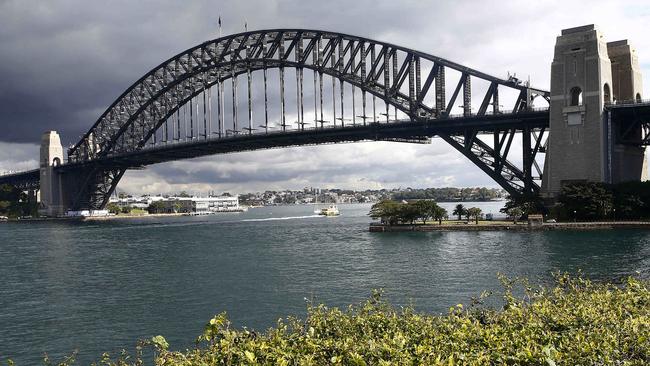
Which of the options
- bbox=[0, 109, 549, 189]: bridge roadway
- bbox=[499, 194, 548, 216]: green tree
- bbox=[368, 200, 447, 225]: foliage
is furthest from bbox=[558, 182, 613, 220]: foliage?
bbox=[368, 200, 447, 225]: foliage

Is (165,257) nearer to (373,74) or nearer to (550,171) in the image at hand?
(550,171)

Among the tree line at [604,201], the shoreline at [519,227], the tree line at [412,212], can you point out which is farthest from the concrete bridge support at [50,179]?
the tree line at [604,201]

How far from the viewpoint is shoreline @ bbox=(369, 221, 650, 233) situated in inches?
2628

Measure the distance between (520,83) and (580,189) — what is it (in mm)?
19898

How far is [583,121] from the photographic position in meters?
71.9

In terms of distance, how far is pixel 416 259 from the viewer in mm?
48469

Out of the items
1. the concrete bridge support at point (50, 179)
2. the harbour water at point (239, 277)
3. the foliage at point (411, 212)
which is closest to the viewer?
the harbour water at point (239, 277)

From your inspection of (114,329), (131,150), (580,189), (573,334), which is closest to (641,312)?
(573,334)

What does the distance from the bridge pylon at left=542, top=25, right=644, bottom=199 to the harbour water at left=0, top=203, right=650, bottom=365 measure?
1074 centimetres

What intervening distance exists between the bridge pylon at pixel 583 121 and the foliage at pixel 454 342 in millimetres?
61819

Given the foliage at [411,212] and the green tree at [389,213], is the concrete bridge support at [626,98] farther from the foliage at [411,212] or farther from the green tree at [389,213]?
the green tree at [389,213]

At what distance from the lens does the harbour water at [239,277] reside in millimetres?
26938

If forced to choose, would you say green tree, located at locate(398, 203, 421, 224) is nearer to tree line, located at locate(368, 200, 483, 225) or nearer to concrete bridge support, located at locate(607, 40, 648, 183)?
tree line, located at locate(368, 200, 483, 225)

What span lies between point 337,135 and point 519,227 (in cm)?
3725
